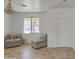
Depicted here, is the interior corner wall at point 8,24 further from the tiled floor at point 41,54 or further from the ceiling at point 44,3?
the tiled floor at point 41,54

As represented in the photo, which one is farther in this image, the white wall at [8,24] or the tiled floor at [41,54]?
the white wall at [8,24]

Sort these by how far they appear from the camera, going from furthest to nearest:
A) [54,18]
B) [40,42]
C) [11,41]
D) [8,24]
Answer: [8,24], [11,41], [40,42], [54,18]

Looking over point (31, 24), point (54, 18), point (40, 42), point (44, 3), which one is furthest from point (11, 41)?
point (44, 3)

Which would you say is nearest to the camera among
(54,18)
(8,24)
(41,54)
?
(41,54)

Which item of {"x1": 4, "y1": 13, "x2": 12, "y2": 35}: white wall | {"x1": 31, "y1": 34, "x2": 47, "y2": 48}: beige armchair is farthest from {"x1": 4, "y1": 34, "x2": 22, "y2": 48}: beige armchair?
{"x1": 31, "y1": 34, "x2": 47, "y2": 48}: beige armchair

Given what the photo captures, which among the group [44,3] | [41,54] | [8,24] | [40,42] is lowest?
[41,54]

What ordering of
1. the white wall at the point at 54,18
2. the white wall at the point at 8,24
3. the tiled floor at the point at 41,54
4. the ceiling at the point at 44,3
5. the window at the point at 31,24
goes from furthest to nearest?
the window at the point at 31,24, the white wall at the point at 8,24, the white wall at the point at 54,18, the ceiling at the point at 44,3, the tiled floor at the point at 41,54

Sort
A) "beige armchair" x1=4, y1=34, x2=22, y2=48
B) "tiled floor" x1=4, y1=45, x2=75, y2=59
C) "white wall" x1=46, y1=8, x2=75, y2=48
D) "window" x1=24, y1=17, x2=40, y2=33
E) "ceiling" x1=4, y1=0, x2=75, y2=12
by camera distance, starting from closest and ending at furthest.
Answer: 1. "tiled floor" x1=4, y1=45, x2=75, y2=59
2. "ceiling" x1=4, y1=0, x2=75, y2=12
3. "white wall" x1=46, y1=8, x2=75, y2=48
4. "beige armchair" x1=4, y1=34, x2=22, y2=48
5. "window" x1=24, y1=17, x2=40, y2=33

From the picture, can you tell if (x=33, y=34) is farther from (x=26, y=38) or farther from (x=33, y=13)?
(x=33, y=13)

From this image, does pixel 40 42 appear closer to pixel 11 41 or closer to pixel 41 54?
pixel 11 41

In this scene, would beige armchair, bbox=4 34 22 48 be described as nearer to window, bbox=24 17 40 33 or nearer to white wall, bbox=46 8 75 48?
window, bbox=24 17 40 33

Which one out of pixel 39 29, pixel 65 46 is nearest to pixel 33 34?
pixel 39 29

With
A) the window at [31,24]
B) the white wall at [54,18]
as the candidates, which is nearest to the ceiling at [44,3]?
the white wall at [54,18]
